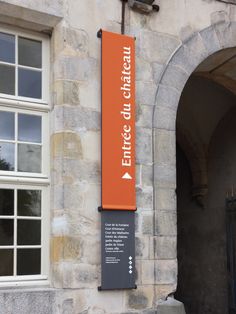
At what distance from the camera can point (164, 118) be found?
634 centimetres

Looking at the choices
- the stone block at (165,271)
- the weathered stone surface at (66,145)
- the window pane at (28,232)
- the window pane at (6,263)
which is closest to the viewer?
the window pane at (6,263)

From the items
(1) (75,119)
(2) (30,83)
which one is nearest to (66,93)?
(1) (75,119)

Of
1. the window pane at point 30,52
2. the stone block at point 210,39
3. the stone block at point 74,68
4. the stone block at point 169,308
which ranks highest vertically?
the stone block at point 210,39

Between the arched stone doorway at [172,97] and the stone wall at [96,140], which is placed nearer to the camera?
the stone wall at [96,140]

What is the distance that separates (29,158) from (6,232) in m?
0.78

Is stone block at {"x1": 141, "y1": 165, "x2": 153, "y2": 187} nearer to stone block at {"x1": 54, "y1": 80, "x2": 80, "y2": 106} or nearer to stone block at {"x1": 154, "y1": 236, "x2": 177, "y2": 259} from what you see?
stone block at {"x1": 154, "y1": 236, "x2": 177, "y2": 259}

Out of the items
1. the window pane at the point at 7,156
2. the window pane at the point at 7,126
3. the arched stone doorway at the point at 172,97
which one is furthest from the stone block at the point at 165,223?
the window pane at the point at 7,126

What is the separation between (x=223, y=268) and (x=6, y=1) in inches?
242

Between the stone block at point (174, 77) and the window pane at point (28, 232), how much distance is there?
6.96 ft

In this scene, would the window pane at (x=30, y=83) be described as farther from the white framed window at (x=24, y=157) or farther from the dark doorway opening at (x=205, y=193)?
the dark doorway opening at (x=205, y=193)

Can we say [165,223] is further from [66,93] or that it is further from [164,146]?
[66,93]

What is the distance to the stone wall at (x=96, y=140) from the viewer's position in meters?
5.59

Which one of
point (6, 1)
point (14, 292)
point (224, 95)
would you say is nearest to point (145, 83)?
point (6, 1)

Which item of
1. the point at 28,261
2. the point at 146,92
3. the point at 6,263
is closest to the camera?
the point at 6,263
